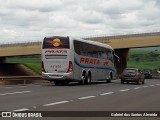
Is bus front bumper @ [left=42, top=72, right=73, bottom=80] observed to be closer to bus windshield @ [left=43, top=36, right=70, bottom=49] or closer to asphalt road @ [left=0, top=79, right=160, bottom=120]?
bus windshield @ [left=43, top=36, right=70, bottom=49]

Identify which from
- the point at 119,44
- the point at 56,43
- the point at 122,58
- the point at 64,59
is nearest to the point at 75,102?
the point at 64,59

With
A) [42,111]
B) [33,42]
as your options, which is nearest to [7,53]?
[33,42]

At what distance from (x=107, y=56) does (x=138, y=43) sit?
34675 millimetres

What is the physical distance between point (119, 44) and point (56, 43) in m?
44.5

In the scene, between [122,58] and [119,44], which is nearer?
[119,44]

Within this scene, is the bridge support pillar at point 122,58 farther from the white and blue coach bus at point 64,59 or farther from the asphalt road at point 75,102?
the asphalt road at point 75,102

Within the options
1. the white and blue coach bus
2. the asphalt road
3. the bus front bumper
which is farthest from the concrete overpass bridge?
the asphalt road

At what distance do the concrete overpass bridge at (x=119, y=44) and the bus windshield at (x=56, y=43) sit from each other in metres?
42.9

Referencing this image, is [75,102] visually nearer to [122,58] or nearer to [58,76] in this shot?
[58,76]

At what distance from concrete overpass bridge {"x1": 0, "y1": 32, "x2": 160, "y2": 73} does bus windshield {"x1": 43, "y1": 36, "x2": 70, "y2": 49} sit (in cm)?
4285

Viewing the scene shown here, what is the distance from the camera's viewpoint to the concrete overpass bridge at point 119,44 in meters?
71.9

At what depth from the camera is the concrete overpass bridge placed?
71875 mm

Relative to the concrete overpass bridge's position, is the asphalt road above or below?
below

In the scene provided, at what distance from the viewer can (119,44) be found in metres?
74.1
